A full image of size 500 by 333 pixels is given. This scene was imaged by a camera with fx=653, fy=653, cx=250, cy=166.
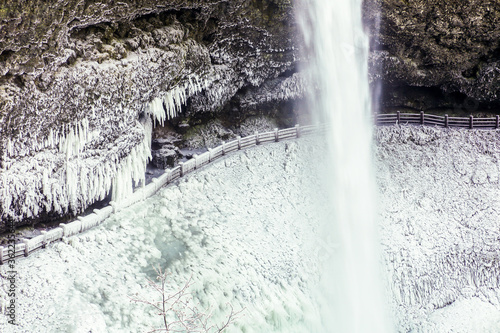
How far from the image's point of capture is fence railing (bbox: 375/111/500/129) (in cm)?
2969

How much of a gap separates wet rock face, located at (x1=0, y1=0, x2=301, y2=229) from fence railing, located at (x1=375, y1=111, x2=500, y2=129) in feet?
18.4

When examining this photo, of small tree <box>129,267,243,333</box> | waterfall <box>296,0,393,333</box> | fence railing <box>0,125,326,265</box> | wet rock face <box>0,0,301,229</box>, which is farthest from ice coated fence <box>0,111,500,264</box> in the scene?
small tree <box>129,267,243,333</box>

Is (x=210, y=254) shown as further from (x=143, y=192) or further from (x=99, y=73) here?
(x=99, y=73)

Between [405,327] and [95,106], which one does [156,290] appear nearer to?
[95,106]

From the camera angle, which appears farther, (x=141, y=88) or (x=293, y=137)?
(x=293, y=137)

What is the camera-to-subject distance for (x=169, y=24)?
25.0m

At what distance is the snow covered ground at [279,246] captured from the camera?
19.7m

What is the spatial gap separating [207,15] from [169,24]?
5.81 feet

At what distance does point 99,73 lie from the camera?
21938 mm

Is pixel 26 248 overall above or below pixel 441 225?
below

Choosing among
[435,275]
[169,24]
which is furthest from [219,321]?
[169,24]

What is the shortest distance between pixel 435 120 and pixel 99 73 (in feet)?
51.4

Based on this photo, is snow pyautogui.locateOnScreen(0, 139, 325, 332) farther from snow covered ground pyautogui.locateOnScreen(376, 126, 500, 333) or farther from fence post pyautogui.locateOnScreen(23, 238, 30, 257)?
snow covered ground pyautogui.locateOnScreen(376, 126, 500, 333)

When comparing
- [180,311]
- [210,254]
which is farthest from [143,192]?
[180,311]
